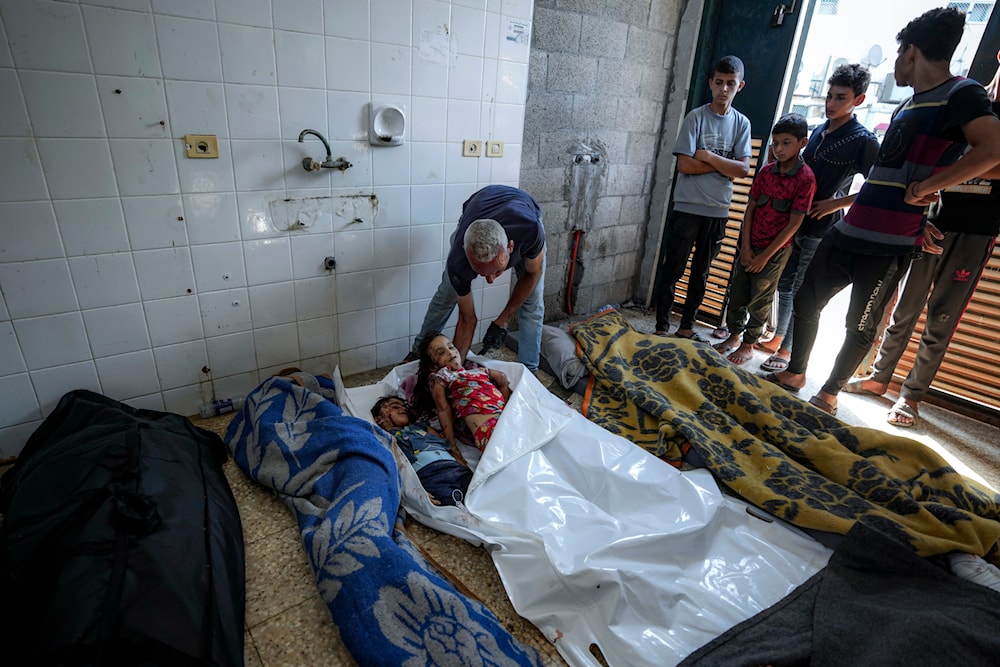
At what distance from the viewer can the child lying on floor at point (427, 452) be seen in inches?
66.7

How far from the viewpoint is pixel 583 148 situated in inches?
118

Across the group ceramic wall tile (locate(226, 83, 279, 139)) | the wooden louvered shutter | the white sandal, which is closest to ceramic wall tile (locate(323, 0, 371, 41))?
ceramic wall tile (locate(226, 83, 279, 139))

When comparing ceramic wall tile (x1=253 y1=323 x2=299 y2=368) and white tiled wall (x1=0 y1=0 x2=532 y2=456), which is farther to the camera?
ceramic wall tile (x1=253 y1=323 x2=299 y2=368)

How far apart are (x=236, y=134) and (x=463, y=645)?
181 cm

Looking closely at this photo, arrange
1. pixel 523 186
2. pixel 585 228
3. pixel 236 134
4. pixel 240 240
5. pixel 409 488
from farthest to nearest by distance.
Answer: pixel 585 228, pixel 523 186, pixel 240 240, pixel 236 134, pixel 409 488

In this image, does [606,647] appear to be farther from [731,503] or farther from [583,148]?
[583,148]

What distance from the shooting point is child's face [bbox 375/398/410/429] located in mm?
1992

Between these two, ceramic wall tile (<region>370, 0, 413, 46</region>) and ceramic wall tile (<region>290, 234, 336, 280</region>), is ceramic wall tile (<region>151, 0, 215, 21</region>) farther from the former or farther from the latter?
ceramic wall tile (<region>290, 234, 336, 280</region>)

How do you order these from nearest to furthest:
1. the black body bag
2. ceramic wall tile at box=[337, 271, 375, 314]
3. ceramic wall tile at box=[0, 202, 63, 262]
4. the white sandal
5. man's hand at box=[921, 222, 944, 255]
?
the black body bag < ceramic wall tile at box=[0, 202, 63, 262] < man's hand at box=[921, 222, 944, 255] < ceramic wall tile at box=[337, 271, 375, 314] < the white sandal

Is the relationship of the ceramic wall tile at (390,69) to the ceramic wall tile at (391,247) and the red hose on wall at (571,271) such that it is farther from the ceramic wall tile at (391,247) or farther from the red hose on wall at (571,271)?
the red hose on wall at (571,271)

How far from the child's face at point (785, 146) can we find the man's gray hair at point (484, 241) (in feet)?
Answer: 5.17

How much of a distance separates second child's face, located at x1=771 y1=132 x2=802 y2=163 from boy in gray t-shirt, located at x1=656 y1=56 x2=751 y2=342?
26 centimetres

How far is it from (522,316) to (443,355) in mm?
557

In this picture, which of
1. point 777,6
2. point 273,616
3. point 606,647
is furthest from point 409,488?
point 777,6
